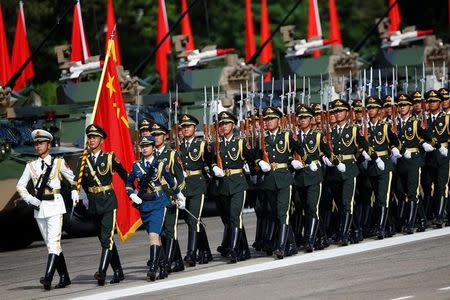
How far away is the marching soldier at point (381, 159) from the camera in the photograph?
832 inches

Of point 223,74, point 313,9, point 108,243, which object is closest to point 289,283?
point 108,243

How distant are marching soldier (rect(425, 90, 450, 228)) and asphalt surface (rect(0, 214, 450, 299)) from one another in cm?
68

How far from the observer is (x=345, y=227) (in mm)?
20500

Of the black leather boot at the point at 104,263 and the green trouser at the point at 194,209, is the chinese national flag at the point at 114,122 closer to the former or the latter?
the green trouser at the point at 194,209

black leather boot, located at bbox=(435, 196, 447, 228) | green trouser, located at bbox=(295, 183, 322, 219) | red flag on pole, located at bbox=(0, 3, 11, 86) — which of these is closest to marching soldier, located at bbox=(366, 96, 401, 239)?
black leather boot, located at bbox=(435, 196, 447, 228)

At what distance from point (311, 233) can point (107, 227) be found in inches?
121

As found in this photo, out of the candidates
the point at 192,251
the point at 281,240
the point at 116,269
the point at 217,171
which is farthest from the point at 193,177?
the point at 116,269

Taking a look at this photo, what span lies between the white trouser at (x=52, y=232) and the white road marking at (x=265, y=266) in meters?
0.84

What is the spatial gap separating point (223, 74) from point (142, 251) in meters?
14.4

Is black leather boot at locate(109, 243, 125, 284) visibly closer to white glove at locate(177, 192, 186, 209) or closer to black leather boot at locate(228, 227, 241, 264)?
white glove at locate(177, 192, 186, 209)

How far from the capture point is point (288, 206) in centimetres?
1964

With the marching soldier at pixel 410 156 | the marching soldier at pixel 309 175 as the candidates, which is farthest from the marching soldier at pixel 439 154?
the marching soldier at pixel 309 175

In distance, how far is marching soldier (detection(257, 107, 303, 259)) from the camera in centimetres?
1958

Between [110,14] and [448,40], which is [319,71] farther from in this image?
[448,40]
